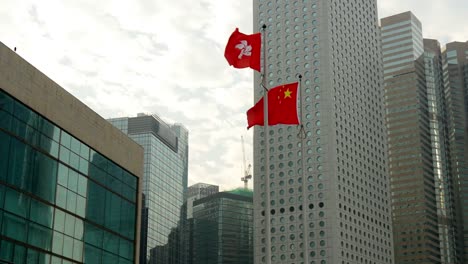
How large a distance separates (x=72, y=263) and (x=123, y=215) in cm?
843

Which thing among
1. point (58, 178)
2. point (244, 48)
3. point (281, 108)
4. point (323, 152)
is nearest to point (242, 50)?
point (244, 48)

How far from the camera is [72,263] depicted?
4541 centimetres

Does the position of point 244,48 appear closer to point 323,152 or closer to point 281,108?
point 281,108

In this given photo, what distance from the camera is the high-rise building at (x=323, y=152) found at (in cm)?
16762

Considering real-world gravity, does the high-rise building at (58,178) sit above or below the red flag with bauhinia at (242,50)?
below

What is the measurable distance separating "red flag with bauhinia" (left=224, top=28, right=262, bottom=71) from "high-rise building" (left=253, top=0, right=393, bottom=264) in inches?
4861

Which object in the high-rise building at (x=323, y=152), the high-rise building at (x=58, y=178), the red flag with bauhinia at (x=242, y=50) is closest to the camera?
the red flag with bauhinia at (x=242, y=50)

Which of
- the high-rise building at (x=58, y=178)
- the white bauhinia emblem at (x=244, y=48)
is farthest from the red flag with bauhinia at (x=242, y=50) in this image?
the high-rise building at (x=58, y=178)

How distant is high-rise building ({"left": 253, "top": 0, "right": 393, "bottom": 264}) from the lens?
16762cm

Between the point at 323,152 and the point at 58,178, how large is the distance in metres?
130

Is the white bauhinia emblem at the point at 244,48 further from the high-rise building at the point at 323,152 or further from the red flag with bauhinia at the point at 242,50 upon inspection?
the high-rise building at the point at 323,152

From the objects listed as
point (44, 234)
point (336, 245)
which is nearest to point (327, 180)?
point (336, 245)

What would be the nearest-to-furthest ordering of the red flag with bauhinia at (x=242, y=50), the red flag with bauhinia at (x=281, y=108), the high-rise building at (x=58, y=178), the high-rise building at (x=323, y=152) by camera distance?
1. the red flag with bauhinia at (x=281, y=108)
2. the red flag with bauhinia at (x=242, y=50)
3. the high-rise building at (x=58, y=178)
4. the high-rise building at (x=323, y=152)

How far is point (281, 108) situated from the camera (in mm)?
39406
